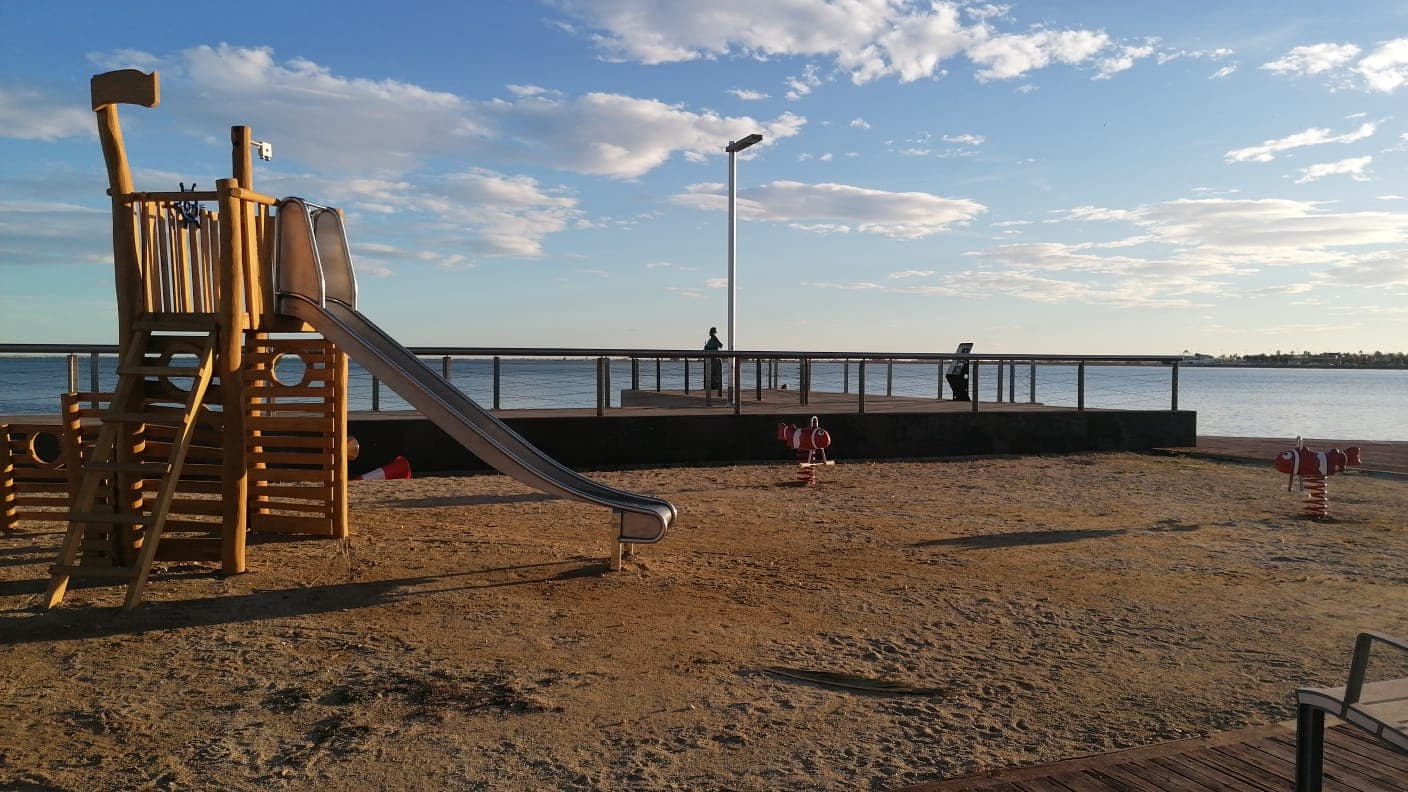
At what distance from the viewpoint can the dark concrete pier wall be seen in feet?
40.0

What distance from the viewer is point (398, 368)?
23.4 feet

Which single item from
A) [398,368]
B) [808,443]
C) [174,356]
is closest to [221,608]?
[398,368]

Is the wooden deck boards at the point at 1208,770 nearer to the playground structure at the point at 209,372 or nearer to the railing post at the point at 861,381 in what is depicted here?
the playground structure at the point at 209,372

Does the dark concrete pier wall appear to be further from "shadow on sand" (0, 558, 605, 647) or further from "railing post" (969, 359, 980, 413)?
"shadow on sand" (0, 558, 605, 647)

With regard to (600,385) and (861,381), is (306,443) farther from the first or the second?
(861,381)

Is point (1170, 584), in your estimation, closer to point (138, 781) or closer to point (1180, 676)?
point (1180, 676)

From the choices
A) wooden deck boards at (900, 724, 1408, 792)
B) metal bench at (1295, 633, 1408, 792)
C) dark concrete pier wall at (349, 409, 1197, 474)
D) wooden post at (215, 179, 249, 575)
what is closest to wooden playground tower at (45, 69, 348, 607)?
wooden post at (215, 179, 249, 575)

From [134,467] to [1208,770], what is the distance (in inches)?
239

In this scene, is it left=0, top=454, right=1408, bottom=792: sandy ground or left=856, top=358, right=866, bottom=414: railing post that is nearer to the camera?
left=0, top=454, right=1408, bottom=792: sandy ground

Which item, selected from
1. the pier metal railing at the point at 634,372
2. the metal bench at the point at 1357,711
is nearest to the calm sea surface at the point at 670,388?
the pier metal railing at the point at 634,372

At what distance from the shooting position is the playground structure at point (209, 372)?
6.59 metres

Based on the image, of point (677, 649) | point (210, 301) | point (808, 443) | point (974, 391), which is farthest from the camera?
point (974, 391)

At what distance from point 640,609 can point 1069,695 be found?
2563mm

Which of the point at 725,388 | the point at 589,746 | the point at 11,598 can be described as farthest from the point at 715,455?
the point at 589,746
